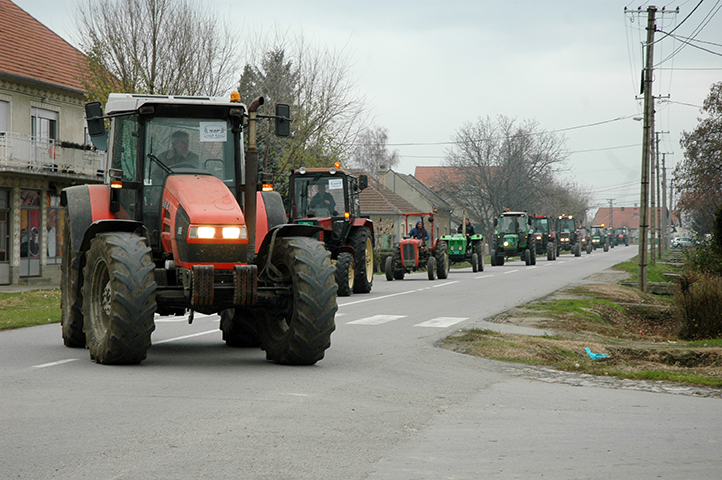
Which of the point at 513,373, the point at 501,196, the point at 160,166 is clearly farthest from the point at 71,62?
the point at 501,196

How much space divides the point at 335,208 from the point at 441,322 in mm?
7649

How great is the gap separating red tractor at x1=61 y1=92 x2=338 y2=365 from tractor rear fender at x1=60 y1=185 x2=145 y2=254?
1 cm

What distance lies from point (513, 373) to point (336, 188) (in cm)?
1272

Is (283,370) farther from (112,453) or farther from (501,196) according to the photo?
(501,196)

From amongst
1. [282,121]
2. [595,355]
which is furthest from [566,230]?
[282,121]

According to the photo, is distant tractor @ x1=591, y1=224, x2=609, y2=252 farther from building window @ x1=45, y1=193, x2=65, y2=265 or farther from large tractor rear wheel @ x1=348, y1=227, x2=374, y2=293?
large tractor rear wheel @ x1=348, y1=227, x2=374, y2=293

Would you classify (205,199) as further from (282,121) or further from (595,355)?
(595,355)

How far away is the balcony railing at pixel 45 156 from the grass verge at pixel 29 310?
22.9 feet

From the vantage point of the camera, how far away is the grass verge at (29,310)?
14.7 m

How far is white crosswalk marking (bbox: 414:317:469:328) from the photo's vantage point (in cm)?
1433

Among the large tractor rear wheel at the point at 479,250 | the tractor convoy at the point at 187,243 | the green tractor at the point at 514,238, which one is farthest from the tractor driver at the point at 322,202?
the green tractor at the point at 514,238

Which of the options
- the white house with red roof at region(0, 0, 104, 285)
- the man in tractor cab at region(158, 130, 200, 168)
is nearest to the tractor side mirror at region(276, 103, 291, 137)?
the man in tractor cab at region(158, 130, 200, 168)

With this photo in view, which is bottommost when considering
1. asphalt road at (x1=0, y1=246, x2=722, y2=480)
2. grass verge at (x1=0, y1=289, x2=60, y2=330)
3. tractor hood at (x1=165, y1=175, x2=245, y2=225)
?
grass verge at (x1=0, y1=289, x2=60, y2=330)

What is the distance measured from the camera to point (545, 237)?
53.8 m
